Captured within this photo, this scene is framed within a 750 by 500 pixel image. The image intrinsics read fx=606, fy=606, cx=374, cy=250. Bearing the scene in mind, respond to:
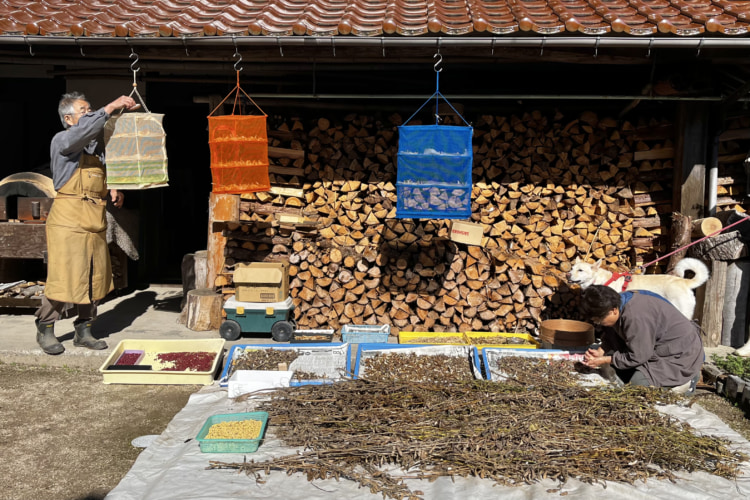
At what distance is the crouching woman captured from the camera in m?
4.34

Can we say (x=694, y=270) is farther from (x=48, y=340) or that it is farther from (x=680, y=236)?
(x=48, y=340)

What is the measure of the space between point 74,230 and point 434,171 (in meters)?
3.25

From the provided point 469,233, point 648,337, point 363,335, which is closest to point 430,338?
point 363,335

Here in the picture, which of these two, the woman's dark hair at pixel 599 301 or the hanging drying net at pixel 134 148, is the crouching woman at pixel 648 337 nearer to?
the woman's dark hair at pixel 599 301

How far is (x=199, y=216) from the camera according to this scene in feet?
33.2

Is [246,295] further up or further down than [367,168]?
further down

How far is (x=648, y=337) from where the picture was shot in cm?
434

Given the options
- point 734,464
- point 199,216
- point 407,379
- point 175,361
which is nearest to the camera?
point 734,464

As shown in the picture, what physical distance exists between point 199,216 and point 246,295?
446 centimetres

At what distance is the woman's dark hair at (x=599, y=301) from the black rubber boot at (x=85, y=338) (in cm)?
423

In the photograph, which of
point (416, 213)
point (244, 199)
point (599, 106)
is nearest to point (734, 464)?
point (416, 213)

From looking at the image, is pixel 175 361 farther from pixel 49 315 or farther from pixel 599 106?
pixel 599 106

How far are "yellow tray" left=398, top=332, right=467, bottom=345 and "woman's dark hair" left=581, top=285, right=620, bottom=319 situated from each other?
1666 mm

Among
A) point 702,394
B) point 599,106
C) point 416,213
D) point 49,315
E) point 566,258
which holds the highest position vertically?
point 599,106
